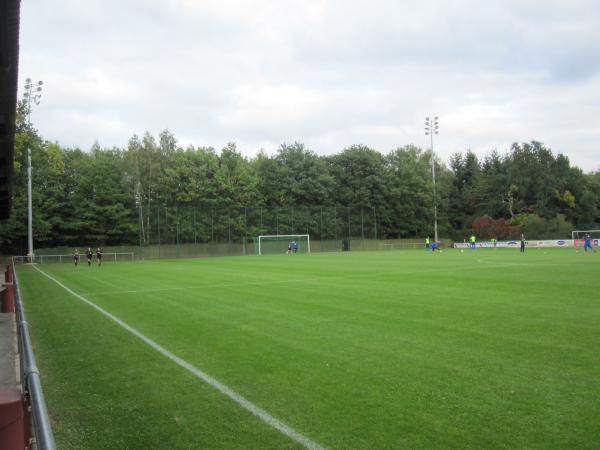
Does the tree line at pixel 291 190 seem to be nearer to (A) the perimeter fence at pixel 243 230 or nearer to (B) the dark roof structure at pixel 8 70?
(A) the perimeter fence at pixel 243 230

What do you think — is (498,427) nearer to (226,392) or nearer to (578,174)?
(226,392)

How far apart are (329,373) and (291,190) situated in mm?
66312

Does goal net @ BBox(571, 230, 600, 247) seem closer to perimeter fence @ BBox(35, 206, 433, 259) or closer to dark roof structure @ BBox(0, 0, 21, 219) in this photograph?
perimeter fence @ BBox(35, 206, 433, 259)

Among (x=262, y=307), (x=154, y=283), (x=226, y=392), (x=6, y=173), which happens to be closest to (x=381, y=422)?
(x=226, y=392)

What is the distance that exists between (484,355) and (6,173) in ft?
37.8

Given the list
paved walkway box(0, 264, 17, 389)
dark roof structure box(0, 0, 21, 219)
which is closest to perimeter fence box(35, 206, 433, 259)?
paved walkway box(0, 264, 17, 389)

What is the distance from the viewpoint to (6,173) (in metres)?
11.8

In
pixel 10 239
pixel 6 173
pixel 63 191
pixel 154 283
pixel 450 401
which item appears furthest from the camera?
pixel 63 191

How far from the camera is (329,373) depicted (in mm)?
6152

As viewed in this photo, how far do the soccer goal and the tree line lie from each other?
4.83 m

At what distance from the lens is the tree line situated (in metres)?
55.6

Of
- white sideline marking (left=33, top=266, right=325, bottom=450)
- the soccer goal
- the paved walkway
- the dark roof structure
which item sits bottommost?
the paved walkway

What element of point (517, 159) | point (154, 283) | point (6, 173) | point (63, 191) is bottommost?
point (154, 283)

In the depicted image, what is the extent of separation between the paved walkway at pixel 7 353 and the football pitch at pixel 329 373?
41cm
